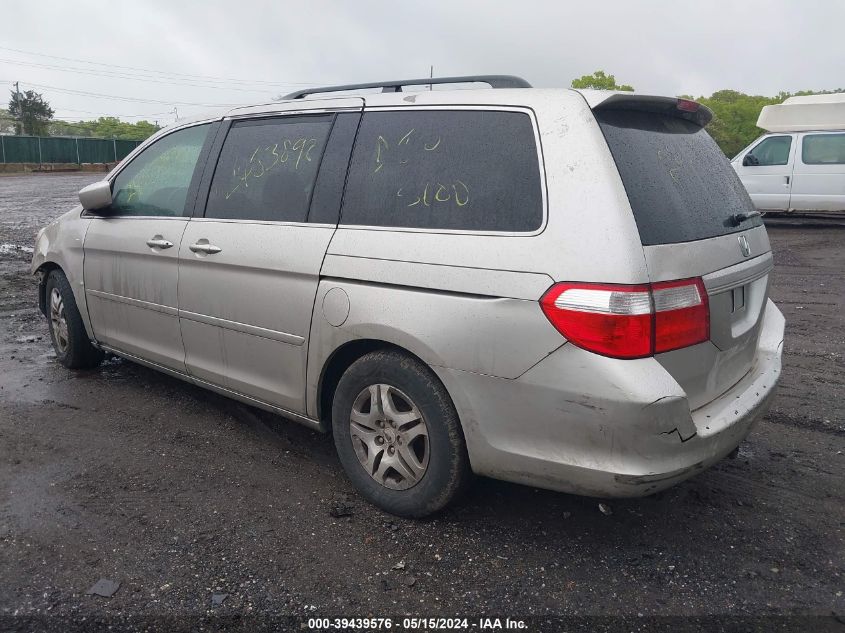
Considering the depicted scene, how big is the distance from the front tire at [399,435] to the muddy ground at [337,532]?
0.54ft

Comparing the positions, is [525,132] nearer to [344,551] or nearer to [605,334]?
[605,334]

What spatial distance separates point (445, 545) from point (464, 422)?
585 mm

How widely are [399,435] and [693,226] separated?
1504 mm

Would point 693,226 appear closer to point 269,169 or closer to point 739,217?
point 739,217

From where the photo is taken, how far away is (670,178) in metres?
2.83

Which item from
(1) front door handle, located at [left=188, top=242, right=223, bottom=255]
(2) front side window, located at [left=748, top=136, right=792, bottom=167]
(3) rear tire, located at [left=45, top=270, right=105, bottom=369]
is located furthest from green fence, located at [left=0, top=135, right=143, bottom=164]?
(1) front door handle, located at [left=188, top=242, right=223, bottom=255]

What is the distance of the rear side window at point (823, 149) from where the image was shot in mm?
13750

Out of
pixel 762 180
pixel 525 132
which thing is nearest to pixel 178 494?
pixel 525 132

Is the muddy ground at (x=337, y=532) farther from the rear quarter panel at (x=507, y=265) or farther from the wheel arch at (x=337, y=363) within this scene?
the rear quarter panel at (x=507, y=265)

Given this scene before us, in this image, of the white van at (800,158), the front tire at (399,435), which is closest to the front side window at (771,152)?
the white van at (800,158)

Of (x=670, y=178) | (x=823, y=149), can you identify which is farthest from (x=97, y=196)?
(x=823, y=149)

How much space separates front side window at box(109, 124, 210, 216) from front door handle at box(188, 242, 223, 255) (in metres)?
0.36

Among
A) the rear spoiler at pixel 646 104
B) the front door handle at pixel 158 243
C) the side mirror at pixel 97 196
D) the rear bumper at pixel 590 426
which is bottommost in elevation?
the rear bumper at pixel 590 426

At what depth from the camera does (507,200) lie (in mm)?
2773
